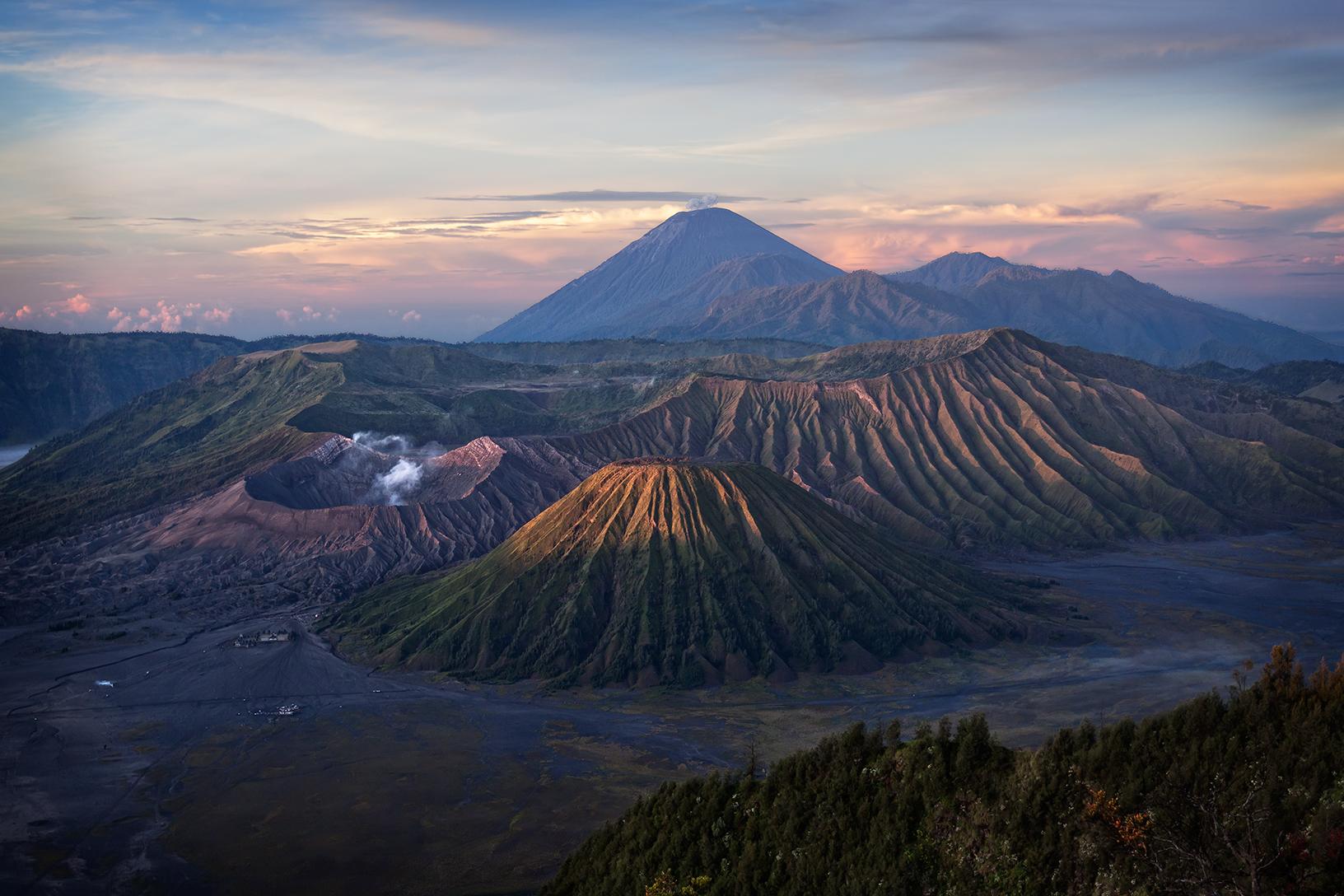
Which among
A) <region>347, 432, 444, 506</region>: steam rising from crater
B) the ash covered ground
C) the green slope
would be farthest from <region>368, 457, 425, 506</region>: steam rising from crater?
the green slope

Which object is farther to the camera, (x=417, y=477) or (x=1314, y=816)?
(x=417, y=477)

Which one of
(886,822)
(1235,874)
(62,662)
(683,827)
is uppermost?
(1235,874)

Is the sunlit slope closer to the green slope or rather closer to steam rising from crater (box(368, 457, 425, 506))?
steam rising from crater (box(368, 457, 425, 506))

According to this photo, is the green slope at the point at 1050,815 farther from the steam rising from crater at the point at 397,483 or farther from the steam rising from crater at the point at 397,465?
the steam rising from crater at the point at 397,483

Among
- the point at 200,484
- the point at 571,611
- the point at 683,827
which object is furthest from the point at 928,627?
the point at 200,484

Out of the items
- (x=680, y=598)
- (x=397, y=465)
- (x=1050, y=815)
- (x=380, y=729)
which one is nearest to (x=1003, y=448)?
(x=680, y=598)

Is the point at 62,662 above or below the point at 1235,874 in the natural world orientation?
below

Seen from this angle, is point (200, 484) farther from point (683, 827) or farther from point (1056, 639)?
point (683, 827)
